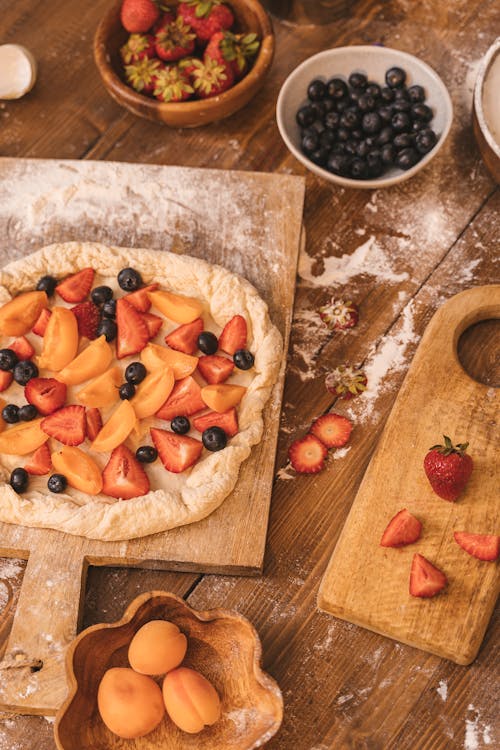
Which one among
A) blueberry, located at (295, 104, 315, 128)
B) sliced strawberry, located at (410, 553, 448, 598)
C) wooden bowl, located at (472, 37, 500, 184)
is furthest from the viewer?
blueberry, located at (295, 104, 315, 128)

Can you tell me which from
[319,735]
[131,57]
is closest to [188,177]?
[131,57]

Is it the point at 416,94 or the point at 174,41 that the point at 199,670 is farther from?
the point at 174,41

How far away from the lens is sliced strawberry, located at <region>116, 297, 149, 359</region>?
9.04 ft

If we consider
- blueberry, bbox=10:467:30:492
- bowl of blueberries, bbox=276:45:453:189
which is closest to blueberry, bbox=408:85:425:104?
bowl of blueberries, bbox=276:45:453:189

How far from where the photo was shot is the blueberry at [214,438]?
8.57 ft

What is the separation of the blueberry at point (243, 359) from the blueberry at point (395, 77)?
1.19 metres

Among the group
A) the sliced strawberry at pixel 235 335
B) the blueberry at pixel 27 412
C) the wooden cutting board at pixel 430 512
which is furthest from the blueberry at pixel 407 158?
the blueberry at pixel 27 412

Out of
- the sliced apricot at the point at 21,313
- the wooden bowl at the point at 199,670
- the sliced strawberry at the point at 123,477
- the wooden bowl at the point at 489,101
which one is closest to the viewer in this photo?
the wooden bowl at the point at 199,670

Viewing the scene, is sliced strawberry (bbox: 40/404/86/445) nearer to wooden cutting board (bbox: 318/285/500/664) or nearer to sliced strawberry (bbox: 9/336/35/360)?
sliced strawberry (bbox: 9/336/35/360)

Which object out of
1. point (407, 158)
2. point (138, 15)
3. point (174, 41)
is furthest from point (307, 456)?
point (138, 15)

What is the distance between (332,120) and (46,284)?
1.19m

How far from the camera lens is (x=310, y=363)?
2.90 metres

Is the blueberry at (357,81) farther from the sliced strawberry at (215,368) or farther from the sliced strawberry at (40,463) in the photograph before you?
the sliced strawberry at (40,463)

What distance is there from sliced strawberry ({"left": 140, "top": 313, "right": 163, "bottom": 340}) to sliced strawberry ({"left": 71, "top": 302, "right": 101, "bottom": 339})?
0.54 ft
